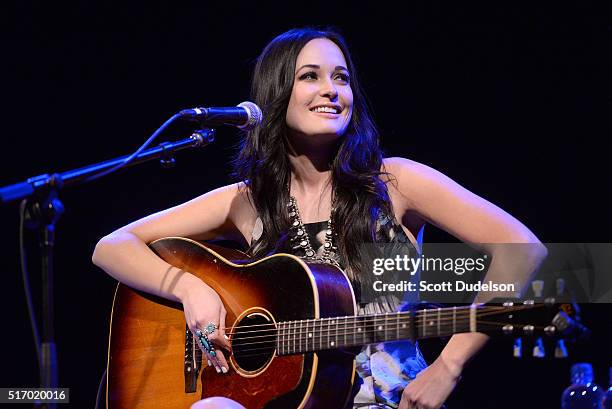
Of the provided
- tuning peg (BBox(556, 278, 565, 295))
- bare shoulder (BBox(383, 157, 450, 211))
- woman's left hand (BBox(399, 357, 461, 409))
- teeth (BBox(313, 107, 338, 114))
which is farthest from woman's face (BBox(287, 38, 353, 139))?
tuning peg (BBox(556, 278, 565, 295))

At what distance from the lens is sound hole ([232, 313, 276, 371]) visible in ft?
8.29

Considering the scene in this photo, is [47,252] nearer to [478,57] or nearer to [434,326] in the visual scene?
[434,326]

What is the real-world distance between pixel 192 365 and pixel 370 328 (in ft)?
2.90

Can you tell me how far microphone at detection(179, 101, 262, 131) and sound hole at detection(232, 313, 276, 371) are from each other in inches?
26.6

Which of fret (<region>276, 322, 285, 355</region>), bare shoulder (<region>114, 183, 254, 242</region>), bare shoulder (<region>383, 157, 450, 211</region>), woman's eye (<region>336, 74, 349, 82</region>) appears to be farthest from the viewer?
bare shoulder (<region>114, 183, 254, 242</region>)

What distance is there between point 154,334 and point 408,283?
1.05 metres

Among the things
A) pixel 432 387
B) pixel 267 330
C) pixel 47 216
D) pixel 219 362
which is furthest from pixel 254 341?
pixel 47 216

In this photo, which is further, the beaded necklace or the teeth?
the teeth

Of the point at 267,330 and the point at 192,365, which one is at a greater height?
the point at 267,330

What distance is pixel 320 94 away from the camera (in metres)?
2.95

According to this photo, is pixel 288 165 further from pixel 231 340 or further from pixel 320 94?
pixel 231 340

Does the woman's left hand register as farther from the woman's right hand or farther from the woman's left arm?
the woman's right hand

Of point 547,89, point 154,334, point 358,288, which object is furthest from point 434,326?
point 547,89

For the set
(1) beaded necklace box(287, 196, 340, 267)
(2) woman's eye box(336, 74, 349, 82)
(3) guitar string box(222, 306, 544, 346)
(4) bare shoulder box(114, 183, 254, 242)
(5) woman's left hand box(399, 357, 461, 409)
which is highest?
(2) woman's eye box(336, 74, 349, 82)
